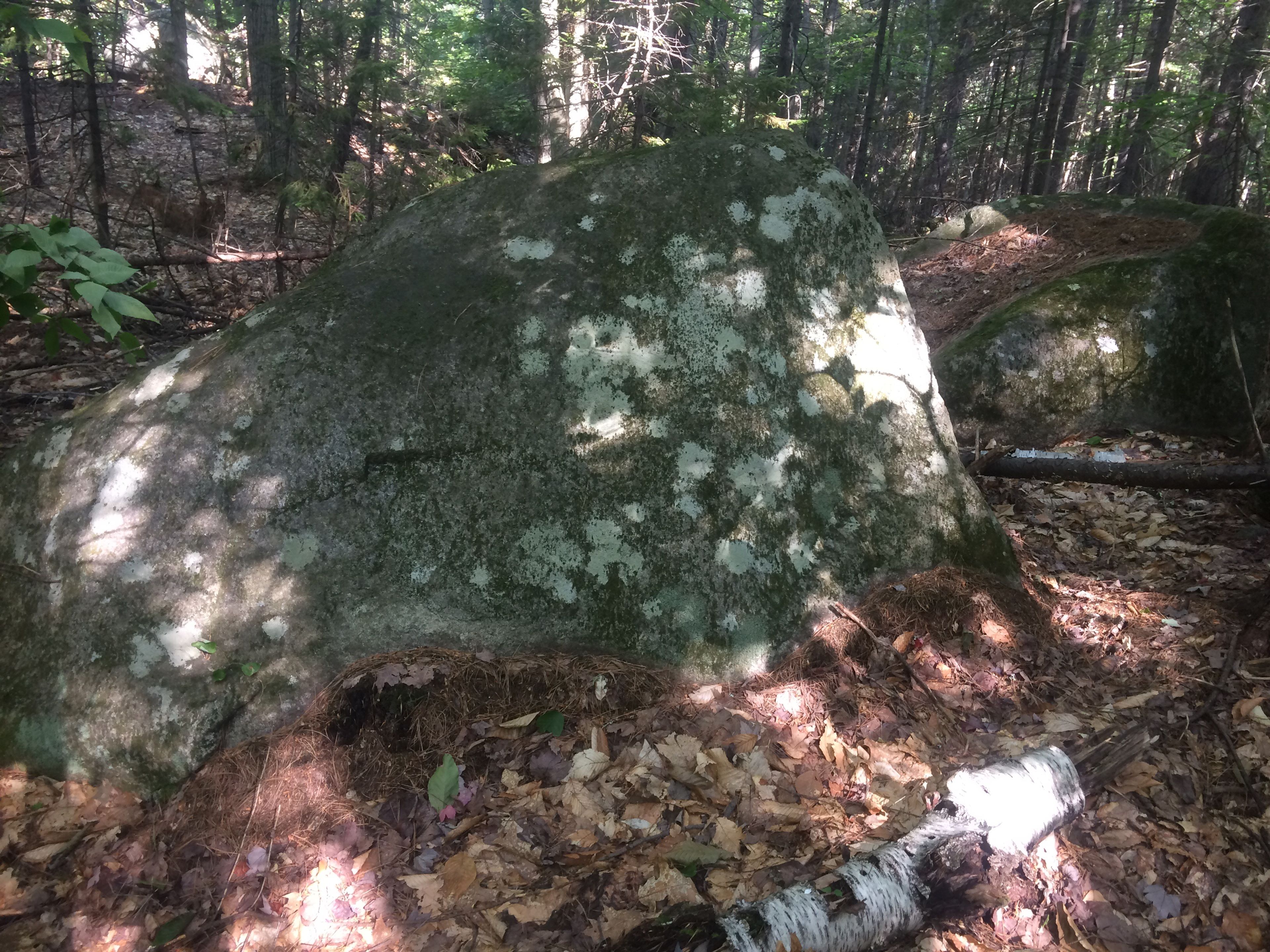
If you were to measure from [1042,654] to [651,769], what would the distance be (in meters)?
2.17

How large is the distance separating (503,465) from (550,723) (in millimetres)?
1204

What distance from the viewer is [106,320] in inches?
83.3

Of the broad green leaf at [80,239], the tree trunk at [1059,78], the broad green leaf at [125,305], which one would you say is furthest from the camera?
the tree trunk at [1059,78]

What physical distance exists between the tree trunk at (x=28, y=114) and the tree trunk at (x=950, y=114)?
16.0 m

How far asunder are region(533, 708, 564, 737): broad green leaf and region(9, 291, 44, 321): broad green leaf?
235cm

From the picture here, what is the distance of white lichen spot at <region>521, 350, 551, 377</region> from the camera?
141 inches

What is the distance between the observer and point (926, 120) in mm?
17266

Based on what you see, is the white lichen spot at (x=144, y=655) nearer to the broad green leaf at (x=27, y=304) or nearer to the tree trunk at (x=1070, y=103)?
the broad green leaf at (x=27, y=304)

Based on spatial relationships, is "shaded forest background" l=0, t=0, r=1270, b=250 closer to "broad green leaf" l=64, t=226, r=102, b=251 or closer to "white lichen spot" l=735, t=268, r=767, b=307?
"broad green leaf" l=64, t=226, r=102, b=251

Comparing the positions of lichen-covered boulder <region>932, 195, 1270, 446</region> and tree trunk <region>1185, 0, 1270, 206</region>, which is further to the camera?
tree trunk <region>1185, 0, 1270, 206</region>

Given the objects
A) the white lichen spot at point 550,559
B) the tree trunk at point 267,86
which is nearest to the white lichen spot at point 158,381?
the white lichen spot at point 550,559

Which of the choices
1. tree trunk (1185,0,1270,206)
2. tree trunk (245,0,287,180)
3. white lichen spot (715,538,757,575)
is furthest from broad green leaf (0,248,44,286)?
tree trunk (1185,0,1270,206)

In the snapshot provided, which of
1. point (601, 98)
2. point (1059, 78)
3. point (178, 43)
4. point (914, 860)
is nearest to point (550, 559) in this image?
point (914, 860)

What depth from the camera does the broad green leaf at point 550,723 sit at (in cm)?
308
